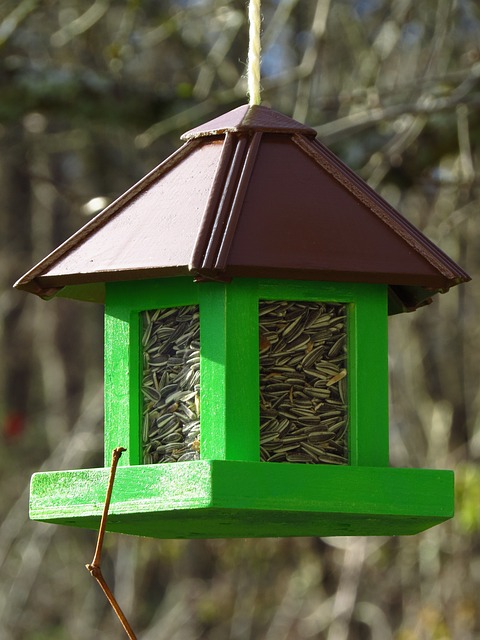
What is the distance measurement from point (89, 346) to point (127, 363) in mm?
7565

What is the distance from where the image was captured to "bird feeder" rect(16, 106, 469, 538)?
2719 mm

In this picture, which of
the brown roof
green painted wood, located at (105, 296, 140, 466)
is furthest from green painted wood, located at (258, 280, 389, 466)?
green painted wood, located at (105, 296, 140, 466)

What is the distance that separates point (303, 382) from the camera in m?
2.93

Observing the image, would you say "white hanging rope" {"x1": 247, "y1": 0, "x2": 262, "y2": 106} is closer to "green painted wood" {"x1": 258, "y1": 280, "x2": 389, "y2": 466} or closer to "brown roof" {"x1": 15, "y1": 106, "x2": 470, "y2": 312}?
"brown roof" {"x1": 15, "y1": 106, "x2": 470, "y2": 312}

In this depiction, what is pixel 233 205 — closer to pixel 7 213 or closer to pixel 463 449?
pixel 463 449

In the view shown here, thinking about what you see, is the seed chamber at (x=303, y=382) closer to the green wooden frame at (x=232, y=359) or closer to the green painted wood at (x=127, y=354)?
the green wooden frame at (x=232, y=359)

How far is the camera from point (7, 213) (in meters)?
10.7

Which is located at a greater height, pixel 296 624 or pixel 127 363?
pixel 127 363

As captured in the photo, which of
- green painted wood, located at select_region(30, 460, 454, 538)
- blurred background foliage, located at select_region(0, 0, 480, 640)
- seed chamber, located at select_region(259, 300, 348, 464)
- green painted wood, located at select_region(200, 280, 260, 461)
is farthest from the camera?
blurred background foliage, located at select_region(0, 0, 480, 640)

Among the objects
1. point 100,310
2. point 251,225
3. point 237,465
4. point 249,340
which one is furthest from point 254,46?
point 100,310

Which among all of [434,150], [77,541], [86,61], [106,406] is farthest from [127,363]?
[77,541]

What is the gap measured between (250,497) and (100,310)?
23.4 ft

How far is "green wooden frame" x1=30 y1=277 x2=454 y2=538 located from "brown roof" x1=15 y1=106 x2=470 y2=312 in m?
0.13

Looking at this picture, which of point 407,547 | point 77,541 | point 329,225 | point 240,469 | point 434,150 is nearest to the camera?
point 240,469
